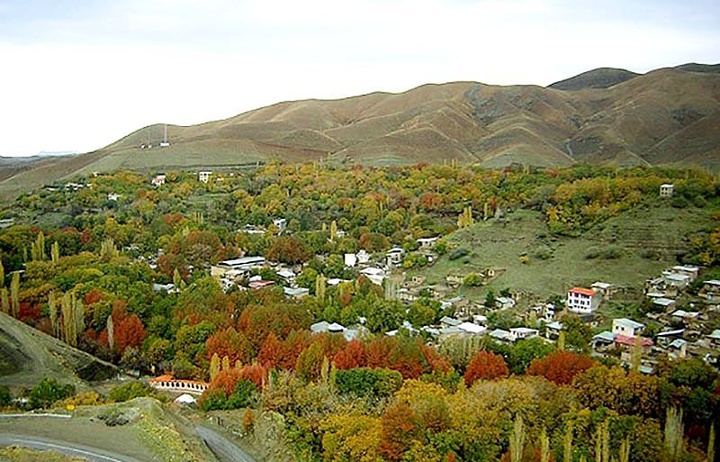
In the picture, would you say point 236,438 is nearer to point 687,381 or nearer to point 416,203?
point 687,381

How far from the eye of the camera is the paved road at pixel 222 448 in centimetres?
1808

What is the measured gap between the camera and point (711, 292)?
29328mm

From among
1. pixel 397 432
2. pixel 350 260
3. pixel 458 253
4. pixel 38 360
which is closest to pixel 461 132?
pixel 350 260

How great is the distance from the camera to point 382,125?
10331cm

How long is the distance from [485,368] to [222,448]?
27.7 ft

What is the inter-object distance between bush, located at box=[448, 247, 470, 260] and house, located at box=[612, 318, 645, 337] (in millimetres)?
12506

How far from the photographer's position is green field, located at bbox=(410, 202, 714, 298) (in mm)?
32750

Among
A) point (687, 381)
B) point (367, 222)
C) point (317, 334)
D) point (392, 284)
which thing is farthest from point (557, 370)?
point (367, 222)

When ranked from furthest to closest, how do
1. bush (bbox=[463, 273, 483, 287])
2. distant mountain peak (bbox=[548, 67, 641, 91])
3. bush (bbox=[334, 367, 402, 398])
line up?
distant mountain peak (bbox=[548, 67, 641, 91])
bush (bbox=[463, 273, 483, 287])
bush (bbox=[334, 367, 402, 398])

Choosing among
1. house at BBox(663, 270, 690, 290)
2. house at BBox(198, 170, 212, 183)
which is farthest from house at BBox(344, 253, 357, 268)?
house at BBox(198, 170, 212, 183)

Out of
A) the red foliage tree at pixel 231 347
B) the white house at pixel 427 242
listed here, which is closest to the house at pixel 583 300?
the white house at pixel 427 242

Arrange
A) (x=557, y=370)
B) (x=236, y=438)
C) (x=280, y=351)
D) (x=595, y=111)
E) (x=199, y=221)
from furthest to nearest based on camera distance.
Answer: (x=595, y=111)
(x=199, y=221)
(x=280, y=351)
(x=557, y=370)
(x=236, y=438)

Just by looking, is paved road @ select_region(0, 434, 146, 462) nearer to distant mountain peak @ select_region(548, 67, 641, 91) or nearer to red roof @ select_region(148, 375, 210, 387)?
red roof @ select_region(148, 375, 210, 387)

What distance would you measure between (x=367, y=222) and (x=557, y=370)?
2732 centimetres
